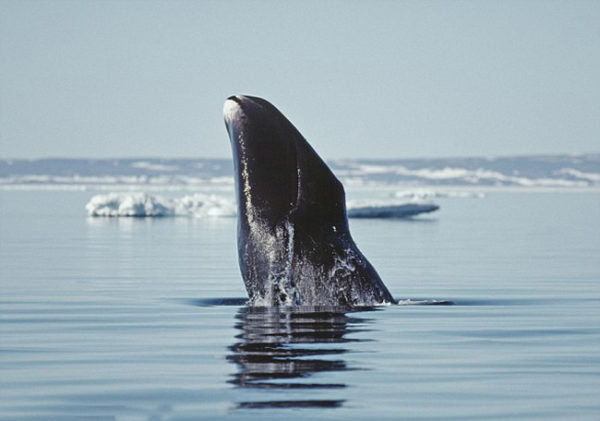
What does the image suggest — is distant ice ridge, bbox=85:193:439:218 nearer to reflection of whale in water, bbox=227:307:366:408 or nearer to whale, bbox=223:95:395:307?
reflection of whale in water, bbox=227:307:366:408

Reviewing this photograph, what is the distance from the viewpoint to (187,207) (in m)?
62.7

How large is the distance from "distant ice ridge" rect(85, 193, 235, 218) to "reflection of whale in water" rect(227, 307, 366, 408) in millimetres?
44612

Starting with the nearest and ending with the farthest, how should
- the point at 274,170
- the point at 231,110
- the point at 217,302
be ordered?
1. the point at 274,170
2. the point at 231,110
3. the point at 217,302

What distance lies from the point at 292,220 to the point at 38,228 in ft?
106

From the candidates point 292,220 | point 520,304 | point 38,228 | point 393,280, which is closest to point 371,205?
point 38,228

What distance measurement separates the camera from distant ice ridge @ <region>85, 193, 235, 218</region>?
57375mm

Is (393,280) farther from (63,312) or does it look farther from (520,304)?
(63,312)

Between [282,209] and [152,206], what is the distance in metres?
48.6

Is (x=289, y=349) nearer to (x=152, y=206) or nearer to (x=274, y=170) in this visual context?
(x=274, y=170)

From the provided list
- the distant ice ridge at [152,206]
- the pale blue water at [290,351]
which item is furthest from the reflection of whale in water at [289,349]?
the distant ice ridge at [152,206]

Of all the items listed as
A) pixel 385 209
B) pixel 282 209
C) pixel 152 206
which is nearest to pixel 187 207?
pixel 152 206

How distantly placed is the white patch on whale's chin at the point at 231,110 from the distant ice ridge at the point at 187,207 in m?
43.9

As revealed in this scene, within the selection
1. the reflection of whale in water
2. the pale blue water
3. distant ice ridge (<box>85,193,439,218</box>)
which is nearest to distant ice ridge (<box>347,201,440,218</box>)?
distant ice ridge (<box>85,193,439,218</box>)

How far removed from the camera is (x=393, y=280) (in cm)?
2047
